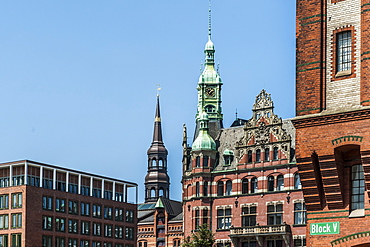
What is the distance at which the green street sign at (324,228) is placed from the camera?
111ft

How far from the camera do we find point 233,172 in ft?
367

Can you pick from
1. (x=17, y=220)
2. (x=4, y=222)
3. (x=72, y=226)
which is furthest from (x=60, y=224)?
(x=4, y=222)

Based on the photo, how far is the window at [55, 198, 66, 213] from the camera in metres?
123

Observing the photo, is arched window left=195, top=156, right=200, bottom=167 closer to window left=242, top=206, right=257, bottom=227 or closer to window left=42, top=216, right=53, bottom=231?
window left=242, top=206, right=257, bottom=227

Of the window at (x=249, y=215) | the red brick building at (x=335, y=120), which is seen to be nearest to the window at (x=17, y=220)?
the window at (x=249, y=215)

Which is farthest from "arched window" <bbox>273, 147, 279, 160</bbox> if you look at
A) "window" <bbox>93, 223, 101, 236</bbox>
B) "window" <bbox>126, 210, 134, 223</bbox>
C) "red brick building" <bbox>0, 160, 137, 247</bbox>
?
"window" <bbox>126, 210, 134, 223</bbox>

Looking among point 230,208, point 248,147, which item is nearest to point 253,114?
point 248,147

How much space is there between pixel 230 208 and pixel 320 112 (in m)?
77.4

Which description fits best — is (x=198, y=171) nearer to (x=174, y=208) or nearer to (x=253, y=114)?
(x=253, y=114)

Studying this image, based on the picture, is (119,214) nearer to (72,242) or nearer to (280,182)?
(72,242)

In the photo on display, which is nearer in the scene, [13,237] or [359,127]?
[359,127]

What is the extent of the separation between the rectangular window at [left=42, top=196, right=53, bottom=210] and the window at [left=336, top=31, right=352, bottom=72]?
8893 cm

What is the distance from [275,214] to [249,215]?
12.0 feet

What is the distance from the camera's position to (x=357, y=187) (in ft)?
111
